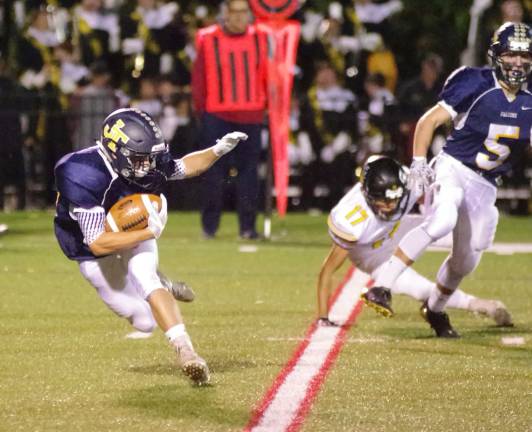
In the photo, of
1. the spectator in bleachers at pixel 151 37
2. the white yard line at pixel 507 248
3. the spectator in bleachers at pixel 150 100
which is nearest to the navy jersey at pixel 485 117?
the white yard line at pixel 507 248

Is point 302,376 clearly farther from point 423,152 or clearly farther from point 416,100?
point 416,100

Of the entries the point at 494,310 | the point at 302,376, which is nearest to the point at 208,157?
the point at 302,376

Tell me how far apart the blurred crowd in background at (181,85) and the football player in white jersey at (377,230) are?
21.2 feet

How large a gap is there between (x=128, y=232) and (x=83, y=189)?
27 centimetres

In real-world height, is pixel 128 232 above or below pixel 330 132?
above

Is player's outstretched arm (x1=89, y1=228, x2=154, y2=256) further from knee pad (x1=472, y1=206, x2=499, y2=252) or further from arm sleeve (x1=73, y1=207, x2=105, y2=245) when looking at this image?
knee pad (x1=472, y1=206, x2=499, y2=252)

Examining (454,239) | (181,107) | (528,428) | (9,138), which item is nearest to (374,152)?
(181,107)

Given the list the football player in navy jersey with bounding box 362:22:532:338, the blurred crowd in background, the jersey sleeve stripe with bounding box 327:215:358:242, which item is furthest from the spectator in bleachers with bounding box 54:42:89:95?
the football player in navy jersey with bounding box 362:22:532:338

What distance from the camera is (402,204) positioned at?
7.25m

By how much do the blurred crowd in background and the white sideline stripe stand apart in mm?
5692

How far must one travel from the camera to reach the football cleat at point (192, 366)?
19.1 feet

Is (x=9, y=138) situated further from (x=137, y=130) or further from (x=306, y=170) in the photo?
(x=137, y=130)

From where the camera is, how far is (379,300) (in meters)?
6.69

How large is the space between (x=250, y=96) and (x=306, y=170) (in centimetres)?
276
